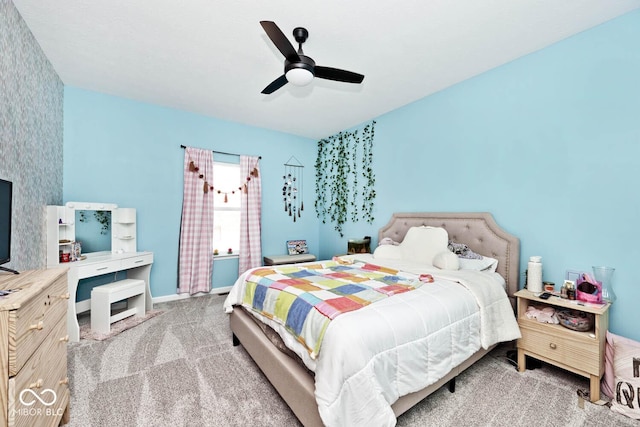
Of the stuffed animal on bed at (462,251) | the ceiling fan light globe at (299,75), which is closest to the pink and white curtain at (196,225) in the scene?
the ceiling fan light globe at (299,75)

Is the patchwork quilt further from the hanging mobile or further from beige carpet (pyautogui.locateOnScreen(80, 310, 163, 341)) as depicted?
the hanging mobile

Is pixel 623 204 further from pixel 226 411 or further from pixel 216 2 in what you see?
pixel 216 2

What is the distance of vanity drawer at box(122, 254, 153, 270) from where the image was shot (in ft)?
10.3

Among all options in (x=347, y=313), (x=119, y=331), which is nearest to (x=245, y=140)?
(x=119, y=331)

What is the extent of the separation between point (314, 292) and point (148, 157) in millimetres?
3335

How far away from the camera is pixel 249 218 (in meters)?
4.52


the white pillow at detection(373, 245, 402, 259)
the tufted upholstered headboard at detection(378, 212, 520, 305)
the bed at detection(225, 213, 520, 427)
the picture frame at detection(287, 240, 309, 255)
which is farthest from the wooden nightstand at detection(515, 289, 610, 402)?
the picture frame at detection(287, 240, 309, 255)

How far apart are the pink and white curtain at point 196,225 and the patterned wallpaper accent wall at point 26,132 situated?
143 cm

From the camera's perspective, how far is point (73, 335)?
258 centimetres

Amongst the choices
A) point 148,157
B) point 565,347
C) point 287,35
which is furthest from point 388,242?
point 148,157

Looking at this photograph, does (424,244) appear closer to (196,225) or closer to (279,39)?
(279,39)

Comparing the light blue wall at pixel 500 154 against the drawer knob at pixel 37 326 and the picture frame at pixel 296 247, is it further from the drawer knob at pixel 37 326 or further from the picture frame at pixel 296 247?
the drawer knob at pixel 37 326

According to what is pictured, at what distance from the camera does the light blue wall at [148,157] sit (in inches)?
131

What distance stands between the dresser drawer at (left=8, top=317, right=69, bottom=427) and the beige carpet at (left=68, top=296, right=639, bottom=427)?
0.33m
